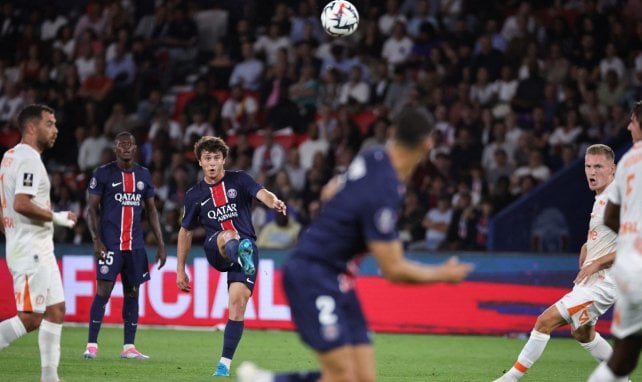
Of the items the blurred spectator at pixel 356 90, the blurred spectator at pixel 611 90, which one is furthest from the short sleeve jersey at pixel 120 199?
the blurred spectator at pixel 611 90

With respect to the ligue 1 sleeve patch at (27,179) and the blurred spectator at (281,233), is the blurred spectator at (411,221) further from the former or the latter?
the ligue 1 sleeve patch at (27,179)

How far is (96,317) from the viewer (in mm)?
12773

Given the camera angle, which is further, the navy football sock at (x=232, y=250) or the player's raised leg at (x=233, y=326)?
the navy football sock at (x=232, y=250)

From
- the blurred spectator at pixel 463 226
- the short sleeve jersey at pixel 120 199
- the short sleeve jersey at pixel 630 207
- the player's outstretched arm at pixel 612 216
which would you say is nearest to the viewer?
the short sleeve jersey at pixel 630 207

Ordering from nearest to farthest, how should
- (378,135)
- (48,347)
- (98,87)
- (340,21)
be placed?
(48,347), (340,21), (378,135), (98,87)

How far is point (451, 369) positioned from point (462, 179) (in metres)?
7.08

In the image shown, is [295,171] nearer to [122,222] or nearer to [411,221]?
[411,221]

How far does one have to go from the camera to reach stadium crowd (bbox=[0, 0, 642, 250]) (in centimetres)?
1847

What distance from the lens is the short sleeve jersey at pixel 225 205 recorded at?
11297mm

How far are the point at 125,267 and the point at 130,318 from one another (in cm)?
67

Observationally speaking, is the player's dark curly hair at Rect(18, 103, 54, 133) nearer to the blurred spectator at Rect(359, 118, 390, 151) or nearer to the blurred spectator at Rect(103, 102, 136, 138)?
the blurred spectator at Rect(359, 118, 390, 151)

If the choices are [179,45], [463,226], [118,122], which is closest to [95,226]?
[463,226]

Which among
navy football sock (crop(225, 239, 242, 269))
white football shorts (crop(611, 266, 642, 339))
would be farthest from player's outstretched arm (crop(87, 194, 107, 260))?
white football shorts (crop(611, 266, 642, 339))

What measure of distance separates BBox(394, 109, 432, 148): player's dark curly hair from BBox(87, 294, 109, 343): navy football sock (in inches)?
280
